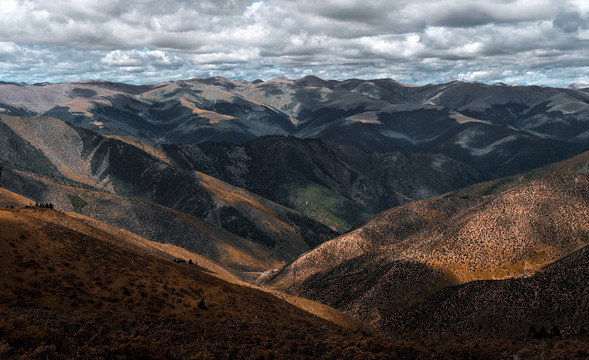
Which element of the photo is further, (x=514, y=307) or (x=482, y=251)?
(x=482, y=251)

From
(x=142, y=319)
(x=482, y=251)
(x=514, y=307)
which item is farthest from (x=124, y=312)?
(x=482, y=251)

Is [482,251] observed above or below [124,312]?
below

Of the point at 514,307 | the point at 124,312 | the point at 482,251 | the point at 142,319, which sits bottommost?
the point at 482,251

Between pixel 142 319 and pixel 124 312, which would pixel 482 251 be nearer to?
pixel 124 312

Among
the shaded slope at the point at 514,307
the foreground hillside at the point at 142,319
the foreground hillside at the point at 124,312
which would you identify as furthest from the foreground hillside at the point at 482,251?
the foreground hillside at the point at 142,319

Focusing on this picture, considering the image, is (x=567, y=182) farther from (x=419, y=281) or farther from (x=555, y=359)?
(x=555, y=359)

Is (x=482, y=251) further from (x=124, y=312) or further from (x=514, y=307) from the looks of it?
(x=124, y=312)

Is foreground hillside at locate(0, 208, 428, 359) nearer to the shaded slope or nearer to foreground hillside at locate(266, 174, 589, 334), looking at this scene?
the shaded slope

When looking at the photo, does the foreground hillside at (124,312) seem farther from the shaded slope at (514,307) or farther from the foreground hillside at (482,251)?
the foreground hillside at (482,251)

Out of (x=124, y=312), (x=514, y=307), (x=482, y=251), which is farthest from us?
(x=482, y=251)

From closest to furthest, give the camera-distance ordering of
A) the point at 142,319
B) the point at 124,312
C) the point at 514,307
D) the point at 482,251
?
the point at 142,319, the point at 124,312, the point at 514,307, the point at 482,251
